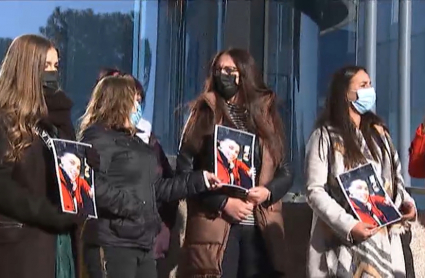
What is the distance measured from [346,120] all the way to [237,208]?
2.22 feet

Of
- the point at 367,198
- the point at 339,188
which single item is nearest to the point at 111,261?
the point at 339,188

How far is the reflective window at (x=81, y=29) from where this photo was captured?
258 inches

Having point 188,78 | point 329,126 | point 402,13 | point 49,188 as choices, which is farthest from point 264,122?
point 188,78

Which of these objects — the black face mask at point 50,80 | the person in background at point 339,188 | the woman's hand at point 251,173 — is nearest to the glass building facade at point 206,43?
the person in background at point 339,188

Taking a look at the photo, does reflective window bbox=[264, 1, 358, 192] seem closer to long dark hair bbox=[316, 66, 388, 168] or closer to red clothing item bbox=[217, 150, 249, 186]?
long dark hair bbox=[316, 66, 388, 168]

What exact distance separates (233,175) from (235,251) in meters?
0.39

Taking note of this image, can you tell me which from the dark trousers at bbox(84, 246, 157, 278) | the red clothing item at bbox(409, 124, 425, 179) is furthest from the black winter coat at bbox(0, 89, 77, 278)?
the red clothing item at bbox(409, 124, 425, 179)

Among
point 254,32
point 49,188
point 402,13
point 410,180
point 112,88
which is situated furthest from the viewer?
point 254,32

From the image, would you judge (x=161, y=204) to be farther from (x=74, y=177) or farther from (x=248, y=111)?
(x=74, y=177)

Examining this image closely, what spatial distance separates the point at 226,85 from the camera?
161 inches

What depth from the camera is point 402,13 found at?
5973mm

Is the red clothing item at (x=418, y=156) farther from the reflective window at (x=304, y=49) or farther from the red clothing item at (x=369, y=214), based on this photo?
the reflective window at (x=304, y=49)

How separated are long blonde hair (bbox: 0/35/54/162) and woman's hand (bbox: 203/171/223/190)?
3.06 feet

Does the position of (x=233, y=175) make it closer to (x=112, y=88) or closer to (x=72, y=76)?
(x=112, y=88)
